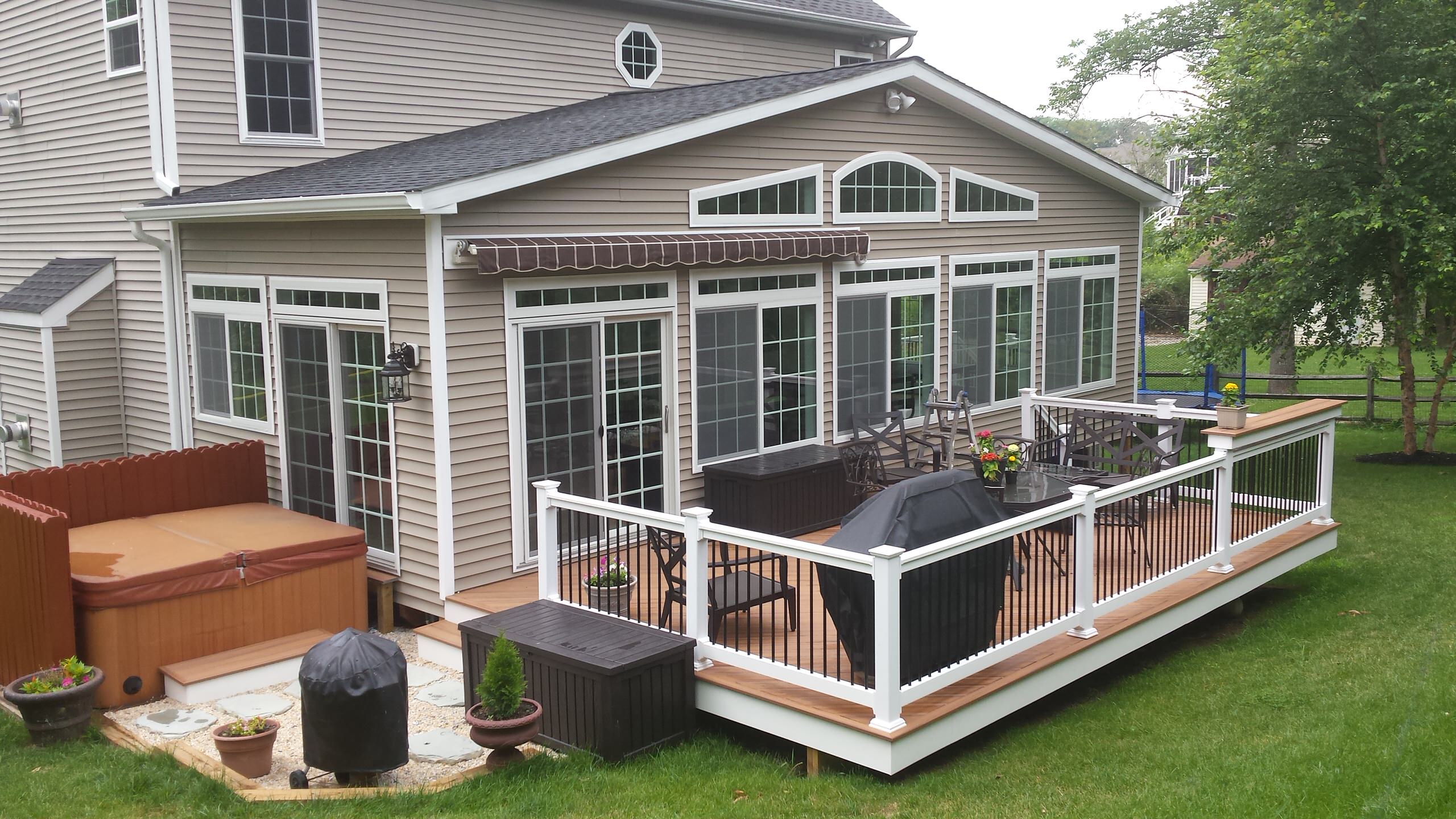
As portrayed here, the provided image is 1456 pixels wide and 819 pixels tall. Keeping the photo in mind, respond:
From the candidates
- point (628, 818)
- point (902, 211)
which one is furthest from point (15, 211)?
point (628, 818)

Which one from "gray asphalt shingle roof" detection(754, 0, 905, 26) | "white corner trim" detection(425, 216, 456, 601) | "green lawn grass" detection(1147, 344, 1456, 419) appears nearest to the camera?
→ "white corner trim" detection(425, 216, 456, 601)

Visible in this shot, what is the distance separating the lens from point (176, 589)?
7.42 metres

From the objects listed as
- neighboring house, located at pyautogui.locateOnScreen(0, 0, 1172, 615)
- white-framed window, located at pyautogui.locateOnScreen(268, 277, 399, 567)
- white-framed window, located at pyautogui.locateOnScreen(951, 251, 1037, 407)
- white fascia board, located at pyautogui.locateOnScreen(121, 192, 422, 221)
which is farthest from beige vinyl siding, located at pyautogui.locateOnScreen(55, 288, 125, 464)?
white-framed window, located at pyautogui.locateOnScreen(951, 251, 1037, 407)

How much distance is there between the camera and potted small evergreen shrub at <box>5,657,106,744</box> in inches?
252

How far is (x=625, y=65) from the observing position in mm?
13406

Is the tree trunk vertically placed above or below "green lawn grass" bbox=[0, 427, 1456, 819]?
above

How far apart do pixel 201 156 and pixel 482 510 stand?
440cm

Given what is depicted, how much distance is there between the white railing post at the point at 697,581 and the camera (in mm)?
6531

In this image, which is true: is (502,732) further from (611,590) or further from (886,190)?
(886,190)

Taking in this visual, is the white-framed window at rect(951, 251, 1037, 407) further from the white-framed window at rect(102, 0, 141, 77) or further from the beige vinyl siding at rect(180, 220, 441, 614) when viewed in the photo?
the white-framed window at rect(102, 0, 141, 77)

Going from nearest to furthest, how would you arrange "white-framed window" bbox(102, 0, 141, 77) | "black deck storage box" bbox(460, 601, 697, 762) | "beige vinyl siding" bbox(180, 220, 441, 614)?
"black deck storage box" bbox(460, 601, 697, 762), "beige vinyl siding" bbox(180, 220, 441, 614), "white-framed window" bbox(102, 0, 141, 77)

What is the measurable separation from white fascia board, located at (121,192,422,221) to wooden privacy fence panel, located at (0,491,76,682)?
2.41 metres

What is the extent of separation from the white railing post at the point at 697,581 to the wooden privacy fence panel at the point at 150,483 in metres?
4.37

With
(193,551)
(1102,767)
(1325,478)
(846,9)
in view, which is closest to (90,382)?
(193,551)
